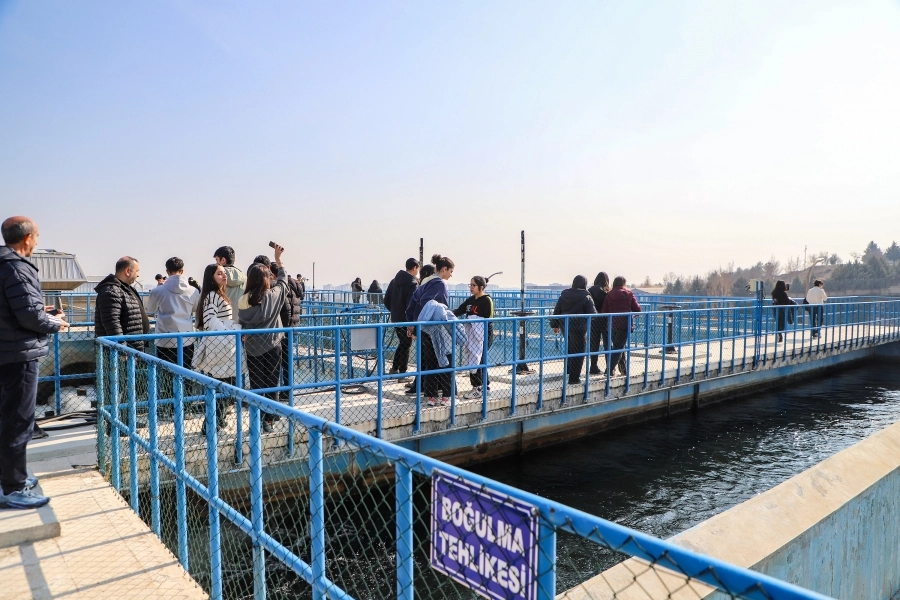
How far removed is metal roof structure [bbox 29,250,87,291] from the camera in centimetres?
2380

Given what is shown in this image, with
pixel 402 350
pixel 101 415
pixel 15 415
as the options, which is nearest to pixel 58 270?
pixel 402 350

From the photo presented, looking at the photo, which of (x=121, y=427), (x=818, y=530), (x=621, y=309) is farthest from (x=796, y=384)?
(x=121, y=427)

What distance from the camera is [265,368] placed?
6.46 metres

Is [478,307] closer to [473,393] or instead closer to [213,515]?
[473,393]

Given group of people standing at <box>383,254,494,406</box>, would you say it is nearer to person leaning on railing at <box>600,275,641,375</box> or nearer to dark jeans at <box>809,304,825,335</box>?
person leaning on railing at <box>600,275,641,375</box>

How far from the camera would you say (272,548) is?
2.78 meters

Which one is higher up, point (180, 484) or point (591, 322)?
point (591, 322)

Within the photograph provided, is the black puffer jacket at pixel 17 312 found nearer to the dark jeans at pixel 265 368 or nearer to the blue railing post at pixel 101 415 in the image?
the blue railing post at pixel 101 415

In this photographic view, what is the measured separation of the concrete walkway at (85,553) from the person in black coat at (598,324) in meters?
6.32

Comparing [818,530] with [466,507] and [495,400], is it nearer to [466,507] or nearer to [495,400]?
[466,507]

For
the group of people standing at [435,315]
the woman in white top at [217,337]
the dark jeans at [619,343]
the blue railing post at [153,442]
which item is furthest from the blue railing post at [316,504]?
the dark jeans at [619,343]

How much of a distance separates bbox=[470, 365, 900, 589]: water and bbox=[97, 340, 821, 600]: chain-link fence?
1.40 meters

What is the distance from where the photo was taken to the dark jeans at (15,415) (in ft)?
12.8

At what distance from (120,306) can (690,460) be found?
826 centimetres
